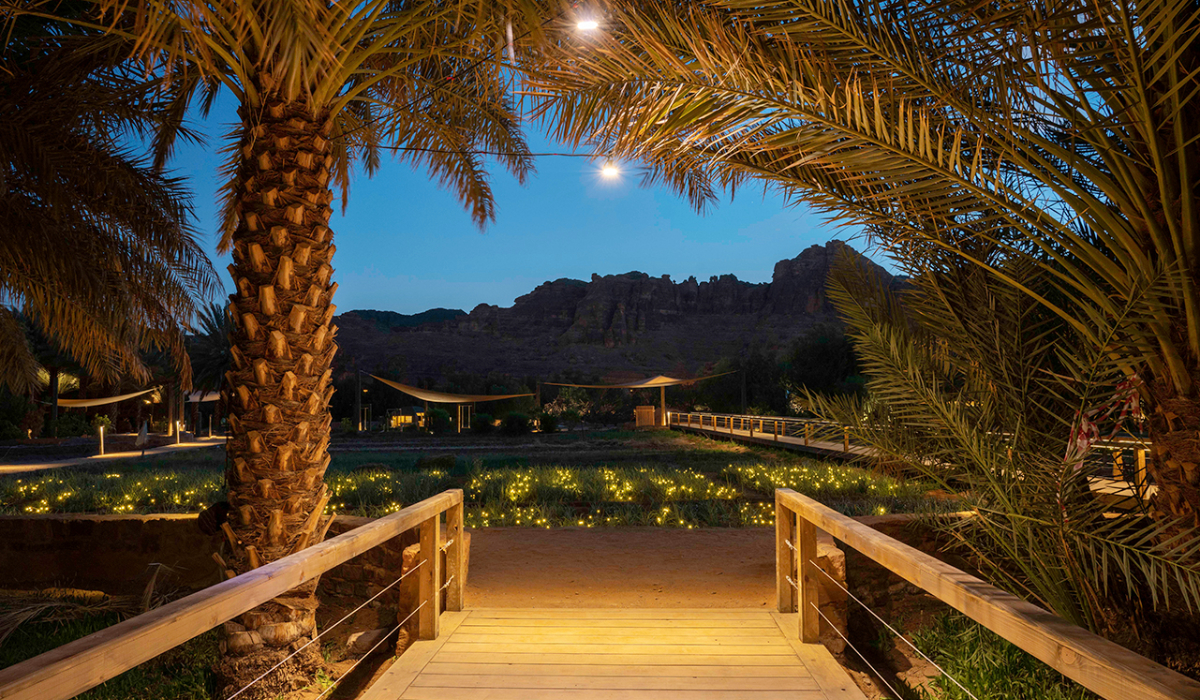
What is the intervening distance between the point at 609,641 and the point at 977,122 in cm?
299

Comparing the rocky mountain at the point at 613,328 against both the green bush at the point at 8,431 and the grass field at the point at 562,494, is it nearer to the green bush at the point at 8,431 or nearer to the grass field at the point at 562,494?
the green bush at the point at 8,431

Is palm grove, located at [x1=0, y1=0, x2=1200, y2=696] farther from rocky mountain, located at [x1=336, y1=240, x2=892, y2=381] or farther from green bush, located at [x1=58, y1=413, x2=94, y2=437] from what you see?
rocky mountain, located at [x1=336, y1=240, x2=892, y2=381]

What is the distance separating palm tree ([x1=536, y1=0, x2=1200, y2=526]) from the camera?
2.52m

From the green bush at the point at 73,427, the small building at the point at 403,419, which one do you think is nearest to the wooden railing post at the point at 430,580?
the small building at the point at 403,419

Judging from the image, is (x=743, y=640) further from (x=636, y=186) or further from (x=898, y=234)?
(x=636, y=186)

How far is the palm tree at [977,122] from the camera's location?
99.3 inches

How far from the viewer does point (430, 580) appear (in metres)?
3.46

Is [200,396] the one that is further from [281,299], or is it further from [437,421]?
[281,299]

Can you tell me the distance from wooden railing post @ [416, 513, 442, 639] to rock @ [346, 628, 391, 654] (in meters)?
1.49

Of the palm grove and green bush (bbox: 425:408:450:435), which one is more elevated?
the palm grove

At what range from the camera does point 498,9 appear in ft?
12.6

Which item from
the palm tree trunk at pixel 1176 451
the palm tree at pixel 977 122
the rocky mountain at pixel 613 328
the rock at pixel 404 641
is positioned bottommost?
the rock at pixel 404 641

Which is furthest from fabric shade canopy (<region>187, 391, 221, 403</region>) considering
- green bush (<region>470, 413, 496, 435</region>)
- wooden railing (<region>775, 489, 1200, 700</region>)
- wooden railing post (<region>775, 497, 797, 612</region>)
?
wooden railing (<region>775, 489, 1200, 700</region>)

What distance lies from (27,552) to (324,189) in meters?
4.76
